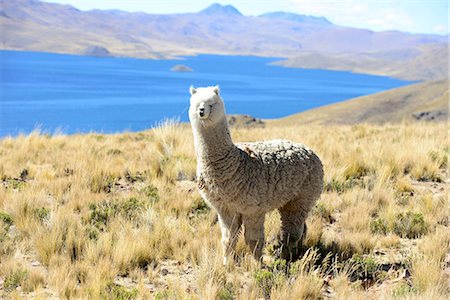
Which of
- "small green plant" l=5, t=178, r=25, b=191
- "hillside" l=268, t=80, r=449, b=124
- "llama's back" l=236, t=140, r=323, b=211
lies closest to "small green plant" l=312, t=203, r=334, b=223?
"llama's back" l=236, t=140, r=323, b=211

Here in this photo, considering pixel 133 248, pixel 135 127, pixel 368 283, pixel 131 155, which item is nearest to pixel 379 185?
pixel 368 283

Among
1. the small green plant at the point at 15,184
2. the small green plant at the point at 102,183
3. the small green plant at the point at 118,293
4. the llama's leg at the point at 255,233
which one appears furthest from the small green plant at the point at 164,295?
the small green plant at the point at 15,184

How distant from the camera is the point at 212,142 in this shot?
183 inches

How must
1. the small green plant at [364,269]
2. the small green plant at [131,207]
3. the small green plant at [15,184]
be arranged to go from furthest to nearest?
the small green plant at [15,184] < the small green plant at [131,207] < the small green plant at [364,269]

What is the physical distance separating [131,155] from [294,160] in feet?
17.1

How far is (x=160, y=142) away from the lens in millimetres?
10258

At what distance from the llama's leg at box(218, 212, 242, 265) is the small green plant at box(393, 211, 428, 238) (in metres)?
2.07

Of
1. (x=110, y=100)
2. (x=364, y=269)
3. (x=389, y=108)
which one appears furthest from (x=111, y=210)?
(x=110, y=100)

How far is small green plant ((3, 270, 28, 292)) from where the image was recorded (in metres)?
4.09

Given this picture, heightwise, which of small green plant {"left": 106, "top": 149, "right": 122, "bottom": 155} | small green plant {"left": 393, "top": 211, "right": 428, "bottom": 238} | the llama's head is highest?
the llama's head

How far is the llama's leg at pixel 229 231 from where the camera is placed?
4.72 metres

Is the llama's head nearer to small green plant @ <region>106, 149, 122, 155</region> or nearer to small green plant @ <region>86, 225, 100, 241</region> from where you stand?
small green plant @ <region>86, 225, 100, 241</region>

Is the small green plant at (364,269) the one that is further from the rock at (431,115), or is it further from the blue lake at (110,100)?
the rock at (431,115)

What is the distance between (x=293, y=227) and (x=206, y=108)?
174cm
